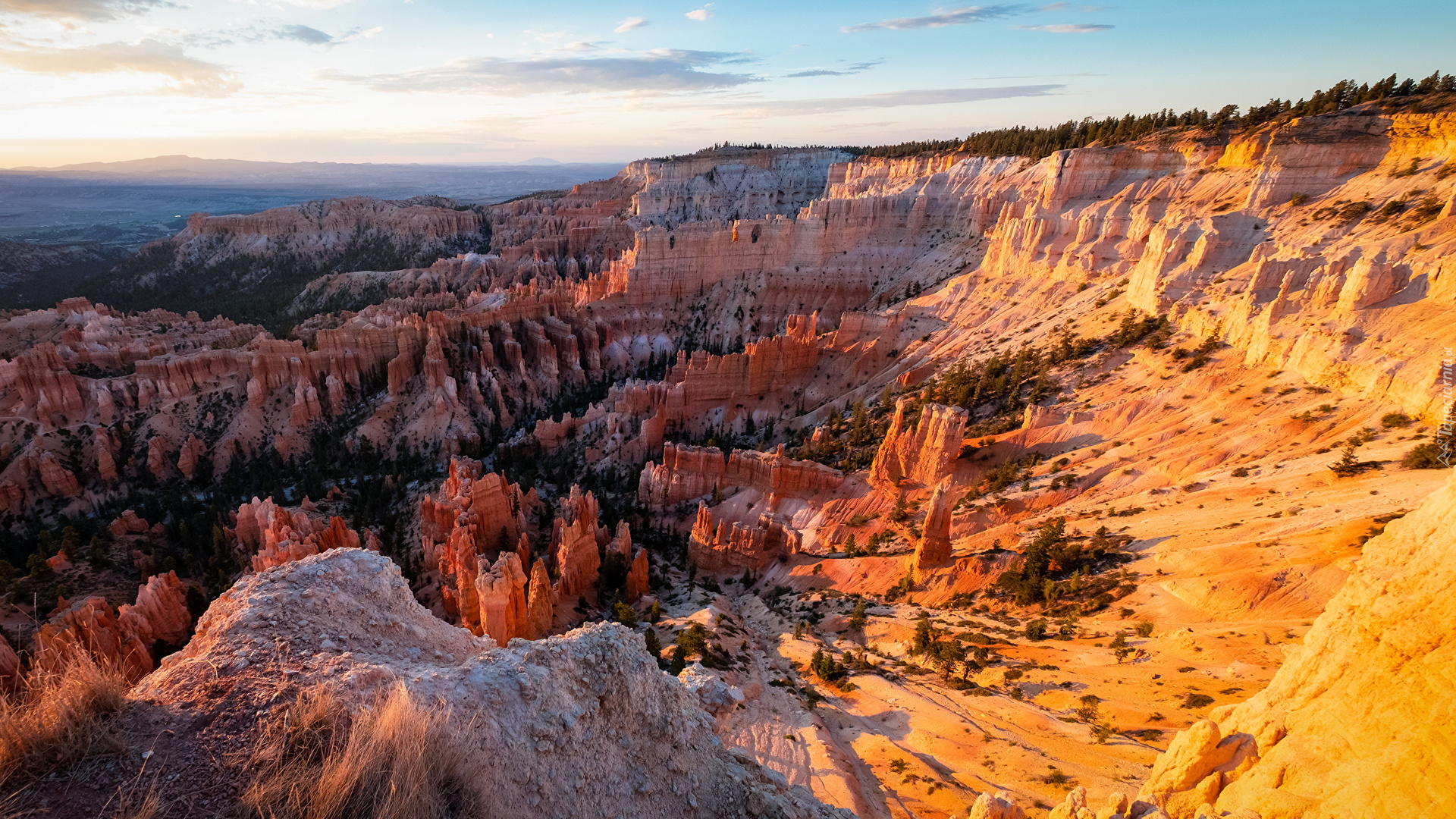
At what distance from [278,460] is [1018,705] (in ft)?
179

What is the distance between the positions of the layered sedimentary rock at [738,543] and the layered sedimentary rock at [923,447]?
19.5 ft

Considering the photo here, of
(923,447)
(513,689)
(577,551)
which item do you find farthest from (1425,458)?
(577,551)

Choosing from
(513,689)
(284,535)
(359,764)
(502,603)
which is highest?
(359,764)

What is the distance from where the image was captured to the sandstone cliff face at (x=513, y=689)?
6.00 m

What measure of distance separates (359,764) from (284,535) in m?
29.6

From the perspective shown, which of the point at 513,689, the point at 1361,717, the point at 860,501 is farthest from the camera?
the point at 860,501

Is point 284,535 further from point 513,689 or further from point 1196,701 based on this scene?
Result: point 1196,701

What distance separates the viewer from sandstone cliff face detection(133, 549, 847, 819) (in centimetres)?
600

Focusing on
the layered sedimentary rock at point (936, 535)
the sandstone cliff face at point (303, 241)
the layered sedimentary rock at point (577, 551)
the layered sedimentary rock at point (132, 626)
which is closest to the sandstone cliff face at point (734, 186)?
the sandstone cliff face at point (303, 241)

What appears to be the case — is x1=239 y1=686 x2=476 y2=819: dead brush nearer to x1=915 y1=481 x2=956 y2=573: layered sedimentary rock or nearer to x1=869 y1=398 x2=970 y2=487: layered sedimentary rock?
x1=915 y1=481 x2=956 y2=573: layered sedimentary rock

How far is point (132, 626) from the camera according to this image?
2380cm

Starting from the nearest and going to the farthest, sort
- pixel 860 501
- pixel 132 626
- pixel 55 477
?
pixel 132 626
pixel 860 501
pixel 55 477

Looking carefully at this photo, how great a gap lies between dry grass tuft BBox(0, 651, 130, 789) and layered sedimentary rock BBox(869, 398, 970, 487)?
28.5 metres

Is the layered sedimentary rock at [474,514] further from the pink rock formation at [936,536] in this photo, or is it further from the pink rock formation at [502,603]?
the pink rock formation at [936,536]
